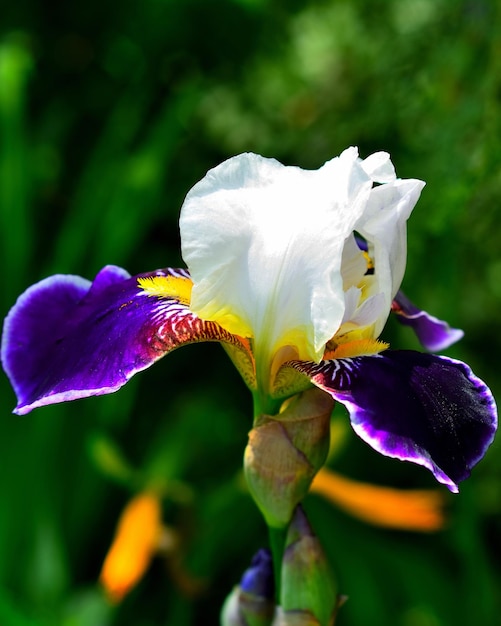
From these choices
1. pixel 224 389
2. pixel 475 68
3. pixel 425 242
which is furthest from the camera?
pixel 224 389

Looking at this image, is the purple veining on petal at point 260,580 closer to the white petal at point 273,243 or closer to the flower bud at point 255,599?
the flower bud at point 255,599

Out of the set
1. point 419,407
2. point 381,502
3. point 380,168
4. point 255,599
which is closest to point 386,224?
point 380,168

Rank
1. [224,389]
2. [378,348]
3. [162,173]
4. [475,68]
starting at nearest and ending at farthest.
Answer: [378,348]
[475,68]
[162,173]
[224,389]

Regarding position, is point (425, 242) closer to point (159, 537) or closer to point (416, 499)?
point (416, 499)

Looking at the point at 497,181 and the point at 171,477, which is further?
the point at 171,477

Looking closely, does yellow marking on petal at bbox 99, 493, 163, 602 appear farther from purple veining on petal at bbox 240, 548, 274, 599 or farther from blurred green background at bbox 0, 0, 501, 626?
purple veining on petal at bbox 240, 548, 274, 599

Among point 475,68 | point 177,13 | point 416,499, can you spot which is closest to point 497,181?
point 475,68
